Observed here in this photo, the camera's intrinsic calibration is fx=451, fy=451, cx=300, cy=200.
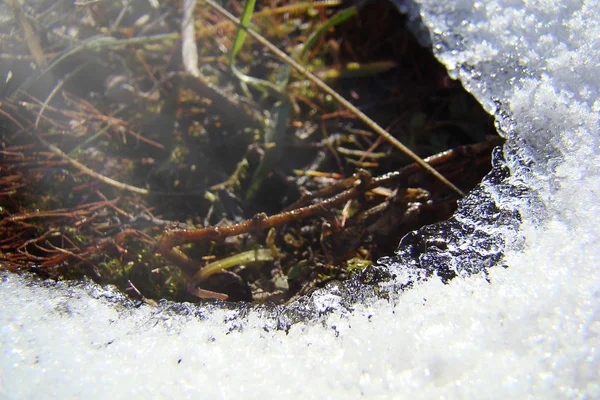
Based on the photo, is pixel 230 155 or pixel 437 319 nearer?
pixel 437 319

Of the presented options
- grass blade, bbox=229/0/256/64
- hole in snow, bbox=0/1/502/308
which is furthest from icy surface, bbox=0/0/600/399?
grass blade, bbox=229/0/256/64

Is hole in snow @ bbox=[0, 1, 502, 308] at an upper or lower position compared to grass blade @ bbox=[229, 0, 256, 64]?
lower

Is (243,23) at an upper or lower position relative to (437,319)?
upper

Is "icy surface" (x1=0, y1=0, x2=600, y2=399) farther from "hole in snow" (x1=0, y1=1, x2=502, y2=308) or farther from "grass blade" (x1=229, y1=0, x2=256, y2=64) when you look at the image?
"grass blade" (x1=229, y1=0, x2=256, y2=64)

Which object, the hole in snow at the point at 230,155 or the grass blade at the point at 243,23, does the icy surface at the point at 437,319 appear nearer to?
the hole in snow at the point at 230,155

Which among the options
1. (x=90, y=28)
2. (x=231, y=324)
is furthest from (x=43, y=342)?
(x=90, y=28)

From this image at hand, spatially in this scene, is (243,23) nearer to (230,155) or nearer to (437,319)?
(230,155)

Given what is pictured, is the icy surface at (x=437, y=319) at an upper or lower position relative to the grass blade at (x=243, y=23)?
lower

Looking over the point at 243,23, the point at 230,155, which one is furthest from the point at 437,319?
the point at 243,23

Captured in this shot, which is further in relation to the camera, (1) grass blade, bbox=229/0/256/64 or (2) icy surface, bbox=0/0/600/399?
(1) grass blade, bbox=229/0/256/64

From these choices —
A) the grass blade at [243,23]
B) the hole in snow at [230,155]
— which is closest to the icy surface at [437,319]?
the hole in snow at [230,155]
